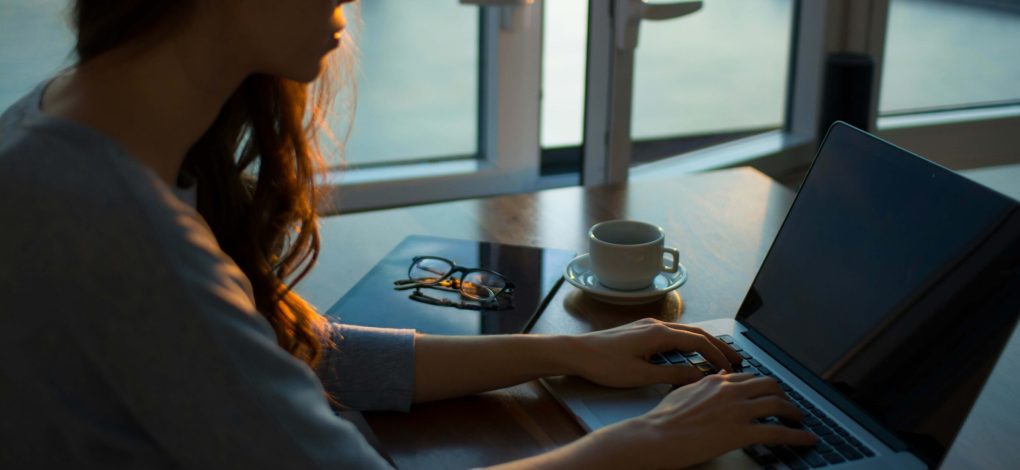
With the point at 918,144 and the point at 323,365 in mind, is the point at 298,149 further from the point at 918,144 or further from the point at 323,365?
the point at 918,144

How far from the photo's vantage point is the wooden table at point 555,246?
37.0 inches

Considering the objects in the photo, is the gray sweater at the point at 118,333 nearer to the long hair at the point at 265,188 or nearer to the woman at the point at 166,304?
the woman at the point at 166,304

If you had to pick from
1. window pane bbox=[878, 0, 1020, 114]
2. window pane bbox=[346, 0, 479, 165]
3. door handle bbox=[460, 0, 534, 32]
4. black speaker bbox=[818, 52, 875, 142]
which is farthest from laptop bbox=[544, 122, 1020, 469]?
window pane bbox=[878, 0, 1020, 114]

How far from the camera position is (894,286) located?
0.95 m

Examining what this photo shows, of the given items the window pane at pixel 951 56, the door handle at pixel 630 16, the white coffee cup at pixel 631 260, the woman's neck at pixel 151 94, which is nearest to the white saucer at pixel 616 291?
the white coffee cup at pixel 631 260

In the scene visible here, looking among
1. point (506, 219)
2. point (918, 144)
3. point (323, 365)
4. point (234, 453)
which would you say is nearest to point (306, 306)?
point (323, 365)

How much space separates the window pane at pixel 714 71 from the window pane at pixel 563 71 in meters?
0.16

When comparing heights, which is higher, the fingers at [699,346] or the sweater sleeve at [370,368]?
the fingers at [699,346]

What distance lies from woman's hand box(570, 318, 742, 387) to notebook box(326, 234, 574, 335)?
0.13 m

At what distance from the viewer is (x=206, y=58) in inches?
32.4

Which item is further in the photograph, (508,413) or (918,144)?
(918,144)

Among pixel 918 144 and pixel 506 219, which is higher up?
pixel 506 219

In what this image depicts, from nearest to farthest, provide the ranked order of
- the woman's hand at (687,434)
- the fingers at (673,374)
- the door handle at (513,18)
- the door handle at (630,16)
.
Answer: the woman's hand at (687,434) → the fingers at (673,374) → the door handle at (630,16) → the door handle at (513,18)

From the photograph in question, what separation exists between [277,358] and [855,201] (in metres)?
0.59
